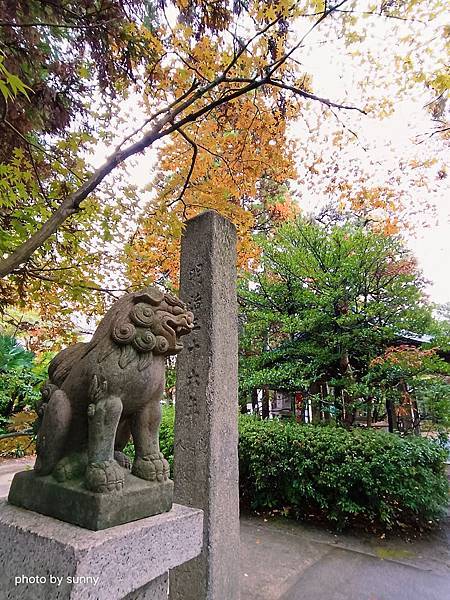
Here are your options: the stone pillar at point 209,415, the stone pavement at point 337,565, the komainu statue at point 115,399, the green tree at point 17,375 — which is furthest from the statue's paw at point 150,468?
the stone pavement at point 337,565

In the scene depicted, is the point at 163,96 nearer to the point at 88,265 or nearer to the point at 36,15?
the point at 36,15

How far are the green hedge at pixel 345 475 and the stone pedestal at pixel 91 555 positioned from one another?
3492 mm

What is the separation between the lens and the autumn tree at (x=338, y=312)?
5.48 m

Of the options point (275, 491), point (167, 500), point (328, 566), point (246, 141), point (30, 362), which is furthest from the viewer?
point (275, 491)

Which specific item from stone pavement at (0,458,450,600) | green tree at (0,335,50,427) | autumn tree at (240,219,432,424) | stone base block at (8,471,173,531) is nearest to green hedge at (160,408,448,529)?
stone pavement at (0,458,450,600)

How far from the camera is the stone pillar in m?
2.52

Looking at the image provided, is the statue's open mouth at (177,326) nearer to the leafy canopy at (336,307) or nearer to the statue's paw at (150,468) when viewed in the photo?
the statue's paw at (150,468)

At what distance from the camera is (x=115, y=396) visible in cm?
136

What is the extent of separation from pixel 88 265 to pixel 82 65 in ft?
6.76

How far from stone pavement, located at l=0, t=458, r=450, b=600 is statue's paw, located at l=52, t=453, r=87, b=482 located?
2429 millimetres

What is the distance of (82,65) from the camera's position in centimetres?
356

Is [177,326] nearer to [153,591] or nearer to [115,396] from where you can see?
A: [115,396]

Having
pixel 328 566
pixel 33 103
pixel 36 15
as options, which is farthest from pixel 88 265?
pixel 328 566

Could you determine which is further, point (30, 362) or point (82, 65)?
point (82, 65)
